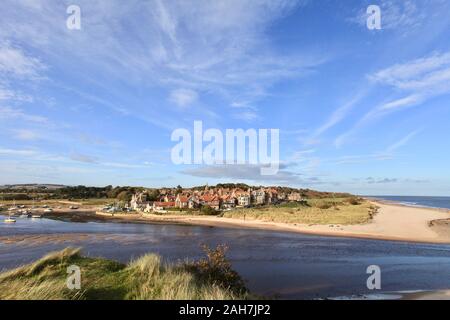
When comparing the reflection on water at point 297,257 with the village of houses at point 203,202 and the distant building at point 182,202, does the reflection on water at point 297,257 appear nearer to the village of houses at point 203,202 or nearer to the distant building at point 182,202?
the village of houses at point 203,202

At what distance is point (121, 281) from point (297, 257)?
18898mm

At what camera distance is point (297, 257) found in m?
28.3

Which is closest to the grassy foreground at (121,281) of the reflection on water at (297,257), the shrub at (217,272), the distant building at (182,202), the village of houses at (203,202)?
the shrub at (217,272)

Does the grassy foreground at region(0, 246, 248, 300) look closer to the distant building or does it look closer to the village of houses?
the village of houses

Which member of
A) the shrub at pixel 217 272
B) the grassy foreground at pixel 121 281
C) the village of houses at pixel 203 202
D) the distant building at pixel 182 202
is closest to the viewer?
the grassy foreground at pixel 121 281

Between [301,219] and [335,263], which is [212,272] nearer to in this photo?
[335,263]

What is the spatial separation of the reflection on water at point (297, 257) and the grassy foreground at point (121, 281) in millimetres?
5001

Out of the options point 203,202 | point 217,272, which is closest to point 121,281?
point 217,272

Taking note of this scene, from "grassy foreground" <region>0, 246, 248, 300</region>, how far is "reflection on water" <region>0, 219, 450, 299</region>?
5.00m

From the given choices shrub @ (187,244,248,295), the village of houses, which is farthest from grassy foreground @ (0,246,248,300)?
the village of houses

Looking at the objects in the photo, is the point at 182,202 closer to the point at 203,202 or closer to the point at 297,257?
the point at 203,202

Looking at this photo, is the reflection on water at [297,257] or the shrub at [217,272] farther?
the reflection on water at [297,257]

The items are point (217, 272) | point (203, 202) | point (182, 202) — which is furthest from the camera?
point (203, 202)

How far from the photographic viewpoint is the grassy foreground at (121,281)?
8.90 m
